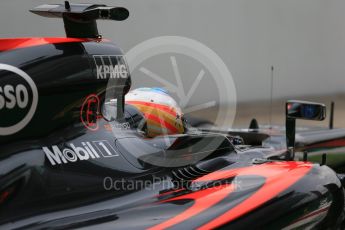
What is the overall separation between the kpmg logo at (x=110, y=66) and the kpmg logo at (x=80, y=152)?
0.33 metres

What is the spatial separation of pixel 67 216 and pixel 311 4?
11872mm

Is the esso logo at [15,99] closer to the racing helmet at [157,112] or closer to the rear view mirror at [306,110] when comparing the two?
the racing helmet at [157,112]

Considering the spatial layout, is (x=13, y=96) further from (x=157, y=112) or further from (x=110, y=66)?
(x=157, y=112)

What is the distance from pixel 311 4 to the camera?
1343 cm

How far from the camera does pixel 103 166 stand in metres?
2.77

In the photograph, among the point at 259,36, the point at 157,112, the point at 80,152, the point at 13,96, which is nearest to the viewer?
the point at 13,96

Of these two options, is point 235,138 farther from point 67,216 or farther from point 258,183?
point 67,216

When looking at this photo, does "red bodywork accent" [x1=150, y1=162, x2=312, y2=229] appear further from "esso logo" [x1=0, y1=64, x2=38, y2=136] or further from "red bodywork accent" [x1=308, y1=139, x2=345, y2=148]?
"red bodywork accent" [x1=308, y1=139, x2=345, y2=148]

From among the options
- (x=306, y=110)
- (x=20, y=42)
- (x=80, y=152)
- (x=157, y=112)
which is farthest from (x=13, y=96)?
(x=306, y=110)

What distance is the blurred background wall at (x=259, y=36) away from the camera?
9.63 metres

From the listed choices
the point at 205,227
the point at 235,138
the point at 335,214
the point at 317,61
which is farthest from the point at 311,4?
the point at 205,227

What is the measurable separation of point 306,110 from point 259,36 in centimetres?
896

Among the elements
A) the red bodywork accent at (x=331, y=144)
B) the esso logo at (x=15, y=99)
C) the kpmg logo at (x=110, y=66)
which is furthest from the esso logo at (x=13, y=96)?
the red bodywork accent at (x=331, y=144)

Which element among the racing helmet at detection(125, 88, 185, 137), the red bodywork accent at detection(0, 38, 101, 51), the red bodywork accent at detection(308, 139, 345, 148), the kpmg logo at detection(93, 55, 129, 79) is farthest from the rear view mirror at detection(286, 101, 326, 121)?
the red bodywork accent at detection(0, 38, 101, 51)
